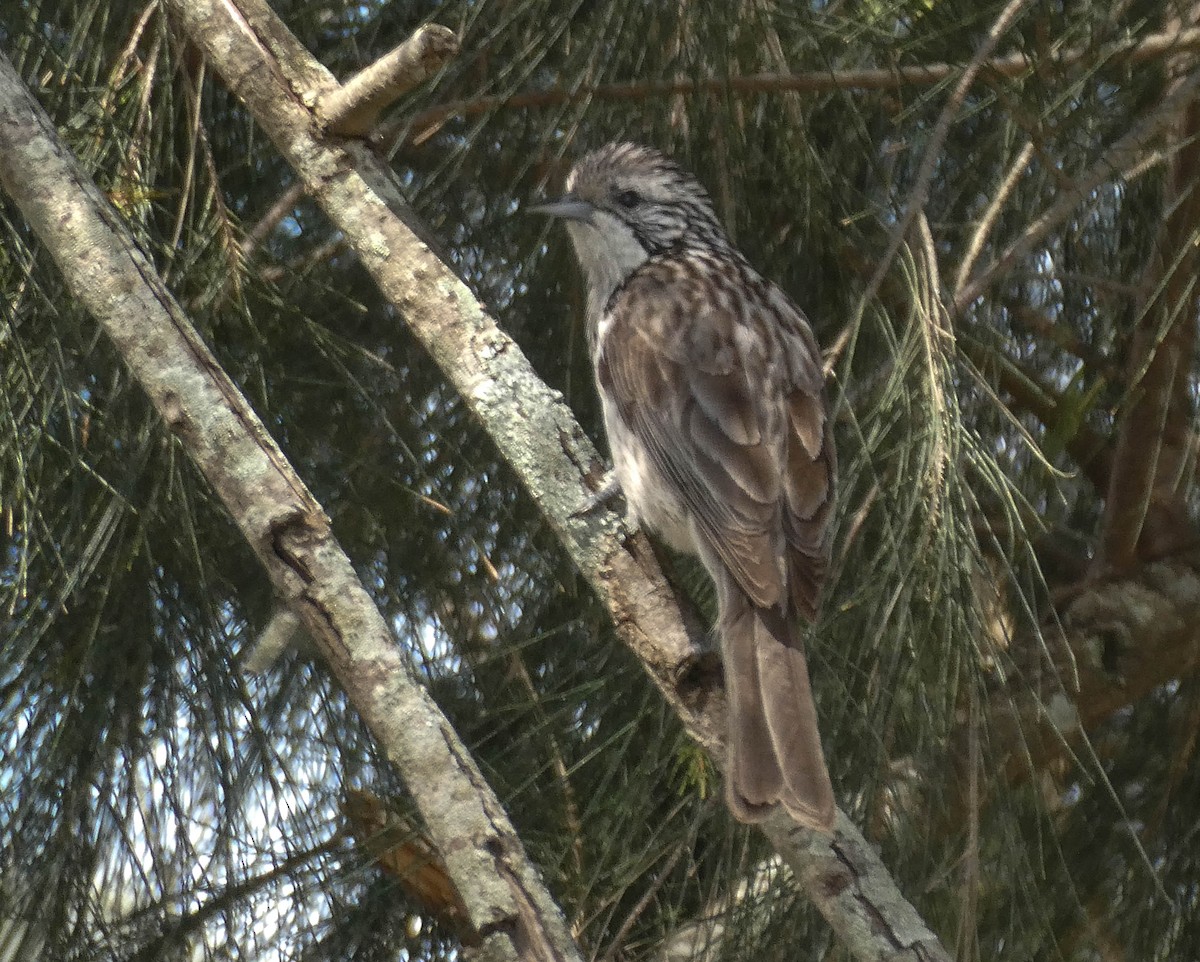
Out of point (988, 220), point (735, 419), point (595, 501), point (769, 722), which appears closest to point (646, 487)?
point (735, 419)

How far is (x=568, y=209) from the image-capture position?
2.85m

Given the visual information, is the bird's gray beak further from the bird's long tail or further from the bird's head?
the bird's long tail

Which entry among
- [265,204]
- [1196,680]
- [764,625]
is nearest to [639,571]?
[764,625]

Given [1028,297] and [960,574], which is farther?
[1028,297]

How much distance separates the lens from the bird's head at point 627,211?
291cm

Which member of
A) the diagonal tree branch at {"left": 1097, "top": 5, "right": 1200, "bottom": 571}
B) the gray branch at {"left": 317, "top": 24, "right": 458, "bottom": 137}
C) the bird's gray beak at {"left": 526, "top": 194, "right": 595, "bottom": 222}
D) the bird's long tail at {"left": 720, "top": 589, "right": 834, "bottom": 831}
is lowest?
the bird's long tail at {"left": 720, "top": 589, "right": 834, "bottom": 831}

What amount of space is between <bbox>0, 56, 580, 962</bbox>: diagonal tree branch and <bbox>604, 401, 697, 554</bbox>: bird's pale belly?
2.56 ft

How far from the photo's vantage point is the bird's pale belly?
2717 mm

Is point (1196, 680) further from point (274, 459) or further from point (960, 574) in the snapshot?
point (274, 459)

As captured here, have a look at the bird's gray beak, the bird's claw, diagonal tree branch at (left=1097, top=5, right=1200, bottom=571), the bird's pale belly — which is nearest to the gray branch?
the bird's gray beak

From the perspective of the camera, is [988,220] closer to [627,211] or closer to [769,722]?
[769,722]

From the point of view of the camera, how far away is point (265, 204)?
301 cm

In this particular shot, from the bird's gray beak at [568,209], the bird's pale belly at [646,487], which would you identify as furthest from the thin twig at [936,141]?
the bird's gray beak at [568,209]

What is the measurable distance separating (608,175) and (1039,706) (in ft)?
4.16
